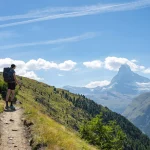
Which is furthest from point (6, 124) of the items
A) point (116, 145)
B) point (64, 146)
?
point (116, 145)

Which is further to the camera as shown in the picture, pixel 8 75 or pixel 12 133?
pixel 8 75

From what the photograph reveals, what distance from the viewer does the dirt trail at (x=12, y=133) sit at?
699 inches

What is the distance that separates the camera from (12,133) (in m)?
20.7

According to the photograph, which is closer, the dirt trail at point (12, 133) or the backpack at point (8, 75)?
the dirt trail at point (12, 133)

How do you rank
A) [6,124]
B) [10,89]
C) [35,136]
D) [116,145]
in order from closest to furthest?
[35,136] < [6,124] < [10,89] < [116,145]

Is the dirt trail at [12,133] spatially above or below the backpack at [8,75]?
below

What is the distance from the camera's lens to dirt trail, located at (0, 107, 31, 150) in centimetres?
1775

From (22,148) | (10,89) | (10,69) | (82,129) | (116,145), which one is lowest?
(116,145)

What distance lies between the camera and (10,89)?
29766 millimetres

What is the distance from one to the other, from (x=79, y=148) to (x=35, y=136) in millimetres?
3219

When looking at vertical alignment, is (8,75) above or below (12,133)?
above

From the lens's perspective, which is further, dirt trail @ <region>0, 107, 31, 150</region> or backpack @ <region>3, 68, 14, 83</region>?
backpack @ <region>3, 68, 14, 83</region>

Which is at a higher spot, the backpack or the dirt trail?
the backpack

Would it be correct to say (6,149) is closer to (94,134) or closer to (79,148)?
(79,148)
